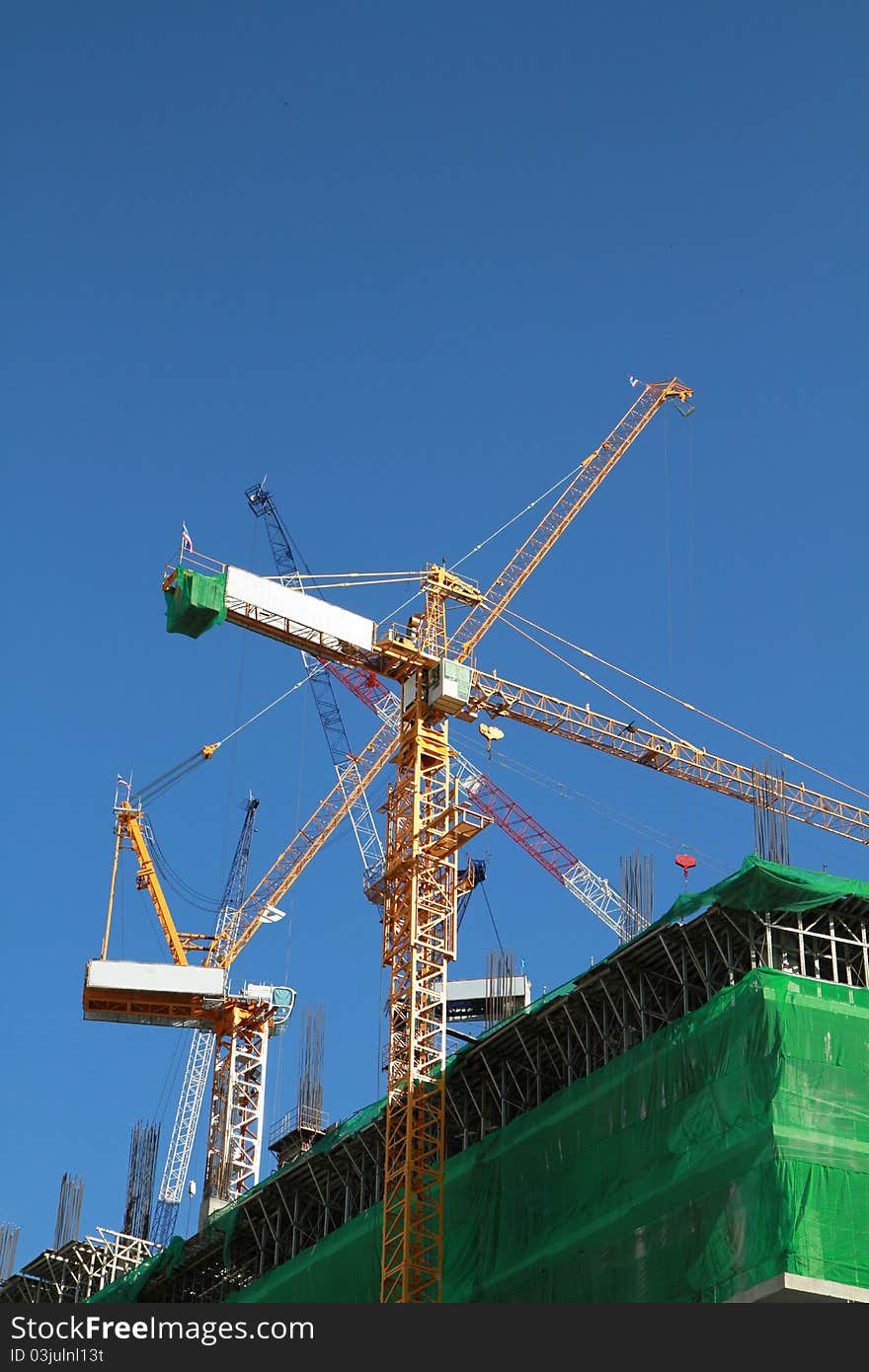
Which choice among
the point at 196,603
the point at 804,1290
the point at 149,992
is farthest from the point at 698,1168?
the point at 149,992

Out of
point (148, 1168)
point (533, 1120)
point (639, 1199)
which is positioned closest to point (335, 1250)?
point (533, 1120)

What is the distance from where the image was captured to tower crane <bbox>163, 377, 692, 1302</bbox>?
6838 centimetres

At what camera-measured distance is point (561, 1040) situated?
6994cm

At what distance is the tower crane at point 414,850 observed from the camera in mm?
68375

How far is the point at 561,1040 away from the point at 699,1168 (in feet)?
39.2

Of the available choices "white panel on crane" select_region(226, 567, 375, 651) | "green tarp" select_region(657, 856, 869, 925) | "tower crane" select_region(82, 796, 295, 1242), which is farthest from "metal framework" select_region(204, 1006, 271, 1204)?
"green tarp" select_region(657, 856, 869, 925)

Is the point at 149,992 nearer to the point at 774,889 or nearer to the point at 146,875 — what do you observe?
the point at 146,875

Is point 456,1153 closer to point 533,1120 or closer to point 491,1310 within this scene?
point 533,1120

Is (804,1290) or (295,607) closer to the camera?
(804,1290)

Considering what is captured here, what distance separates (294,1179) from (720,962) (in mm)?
25143

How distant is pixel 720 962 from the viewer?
64375 mm

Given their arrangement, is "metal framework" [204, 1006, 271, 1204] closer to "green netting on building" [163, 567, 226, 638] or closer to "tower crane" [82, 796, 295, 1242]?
"tower crane" [82, 796, 295, 1242]

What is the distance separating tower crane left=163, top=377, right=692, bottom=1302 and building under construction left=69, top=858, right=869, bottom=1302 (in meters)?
1.75

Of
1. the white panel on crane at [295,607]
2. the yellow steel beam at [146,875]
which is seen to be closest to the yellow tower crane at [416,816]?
the white panel on crane at [295,607]
